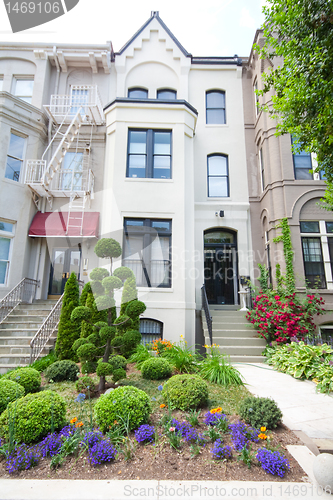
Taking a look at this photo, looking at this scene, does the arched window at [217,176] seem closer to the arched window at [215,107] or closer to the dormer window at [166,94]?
the arched window at [215,107]

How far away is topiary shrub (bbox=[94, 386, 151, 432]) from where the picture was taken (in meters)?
3.59

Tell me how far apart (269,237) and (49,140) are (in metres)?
9.80

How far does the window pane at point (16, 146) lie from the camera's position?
1098cm

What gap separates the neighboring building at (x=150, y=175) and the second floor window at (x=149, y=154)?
38 millimetres

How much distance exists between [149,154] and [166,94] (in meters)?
4.36

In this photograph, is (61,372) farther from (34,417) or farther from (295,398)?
(295,398)

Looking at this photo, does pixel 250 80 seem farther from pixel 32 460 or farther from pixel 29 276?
pixel 32 460

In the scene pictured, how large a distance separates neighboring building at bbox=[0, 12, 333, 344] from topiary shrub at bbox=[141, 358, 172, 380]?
3.45m

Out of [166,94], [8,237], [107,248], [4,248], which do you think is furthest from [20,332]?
[166,94]

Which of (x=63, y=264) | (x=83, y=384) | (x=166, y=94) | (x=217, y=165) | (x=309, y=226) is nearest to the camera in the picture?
(x=83, y=384)

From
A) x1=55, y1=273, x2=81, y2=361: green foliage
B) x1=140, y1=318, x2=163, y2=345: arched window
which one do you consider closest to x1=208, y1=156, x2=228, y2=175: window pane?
x1=140, y1=318, x2=163, y2=345: arched window

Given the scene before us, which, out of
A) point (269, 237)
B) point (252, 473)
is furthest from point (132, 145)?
point (252, 473)

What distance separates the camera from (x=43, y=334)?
25.8 feet

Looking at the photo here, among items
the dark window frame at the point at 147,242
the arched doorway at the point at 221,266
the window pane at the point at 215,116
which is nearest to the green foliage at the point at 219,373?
the dark window frame at the point at 147,242
